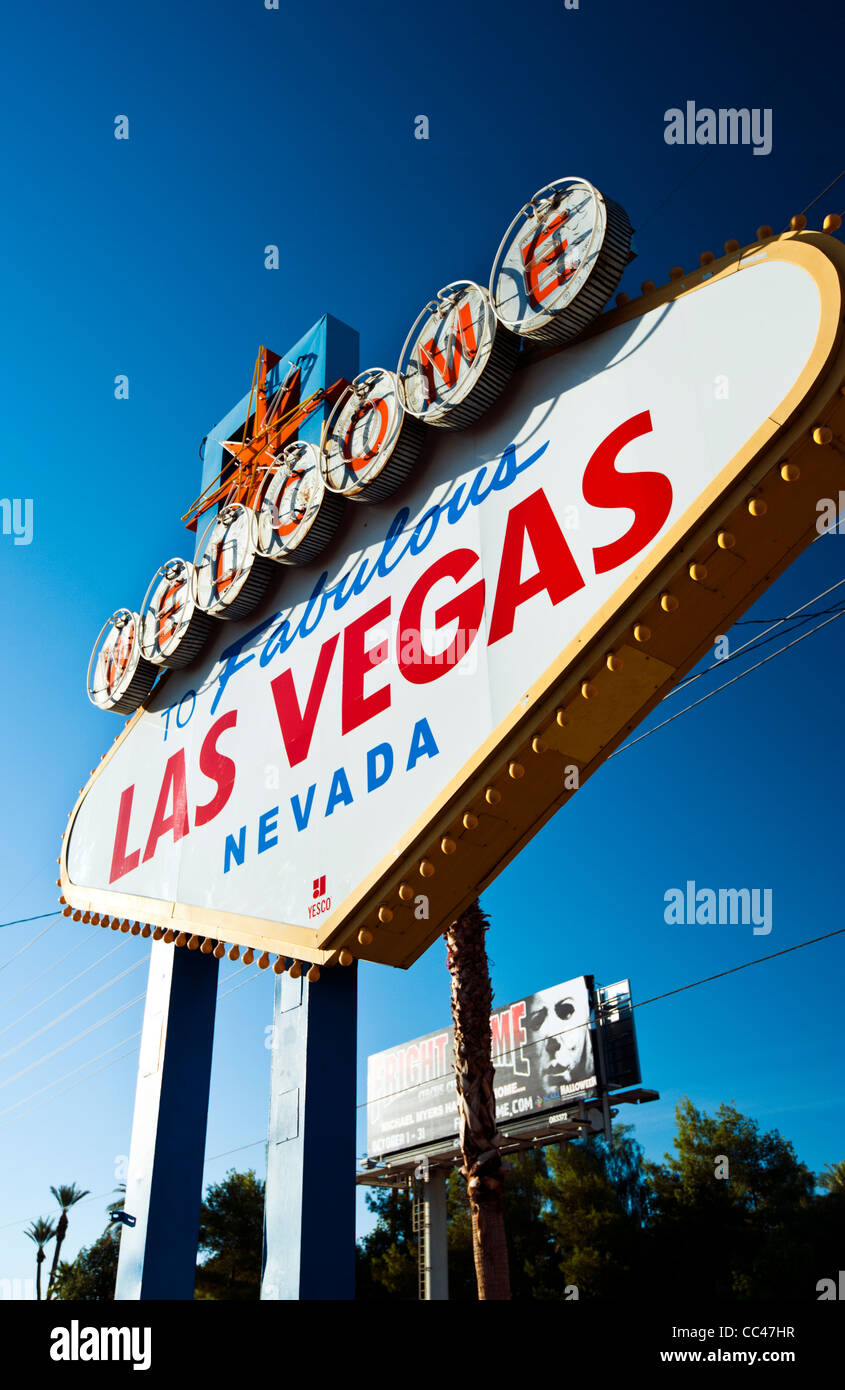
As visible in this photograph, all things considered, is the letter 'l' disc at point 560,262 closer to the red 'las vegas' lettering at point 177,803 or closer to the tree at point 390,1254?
the red 'las vegas' lettering at point 177,803

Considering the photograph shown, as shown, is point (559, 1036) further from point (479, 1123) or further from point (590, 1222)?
point (479, 1123)

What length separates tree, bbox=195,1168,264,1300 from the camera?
39094 mm

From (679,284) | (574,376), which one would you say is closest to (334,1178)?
(574,376)

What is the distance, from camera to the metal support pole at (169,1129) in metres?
7.54

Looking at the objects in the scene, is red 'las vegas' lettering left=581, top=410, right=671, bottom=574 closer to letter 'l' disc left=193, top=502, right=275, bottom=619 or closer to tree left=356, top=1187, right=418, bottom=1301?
letter 'l' disc left=193, top=502, right=275, bottom=619

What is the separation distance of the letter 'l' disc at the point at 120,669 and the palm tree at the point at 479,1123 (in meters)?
5.35

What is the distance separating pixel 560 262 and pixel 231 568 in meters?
4.05

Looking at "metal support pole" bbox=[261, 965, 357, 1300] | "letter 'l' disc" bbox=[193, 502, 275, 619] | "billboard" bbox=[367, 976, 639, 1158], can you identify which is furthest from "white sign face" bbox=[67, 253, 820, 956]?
"billboard" bbox=[367, 976, 639, 1158]

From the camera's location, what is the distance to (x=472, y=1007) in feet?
45.6

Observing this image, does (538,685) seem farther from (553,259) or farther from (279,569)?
(279,569)

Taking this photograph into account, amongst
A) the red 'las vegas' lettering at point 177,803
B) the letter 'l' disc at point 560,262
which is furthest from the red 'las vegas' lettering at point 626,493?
the red 'las vegas' lettering at point 177,803

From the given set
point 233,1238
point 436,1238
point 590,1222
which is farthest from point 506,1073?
point 233,1238

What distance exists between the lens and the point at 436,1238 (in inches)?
1133

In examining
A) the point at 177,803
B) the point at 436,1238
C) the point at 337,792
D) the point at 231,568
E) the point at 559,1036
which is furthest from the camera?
the point at 559,1036
